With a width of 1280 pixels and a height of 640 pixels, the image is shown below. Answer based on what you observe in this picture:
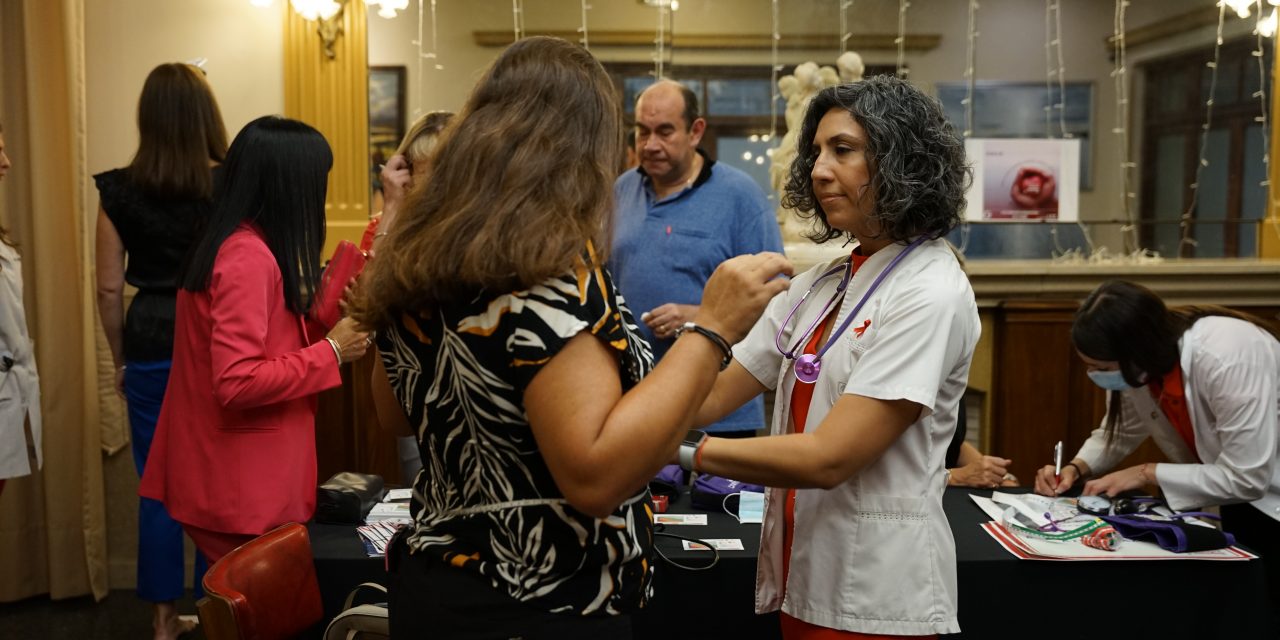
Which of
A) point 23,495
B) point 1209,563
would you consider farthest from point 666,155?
point 23,495

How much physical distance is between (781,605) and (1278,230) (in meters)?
4.77

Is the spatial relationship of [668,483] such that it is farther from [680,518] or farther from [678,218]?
[678,218]

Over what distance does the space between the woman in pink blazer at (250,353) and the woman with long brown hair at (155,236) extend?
A: 0.79 m

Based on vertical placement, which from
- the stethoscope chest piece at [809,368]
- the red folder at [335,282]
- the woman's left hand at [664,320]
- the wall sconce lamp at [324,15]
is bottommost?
the woman's left hand at [664,320]

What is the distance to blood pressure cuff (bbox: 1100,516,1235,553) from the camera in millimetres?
2078

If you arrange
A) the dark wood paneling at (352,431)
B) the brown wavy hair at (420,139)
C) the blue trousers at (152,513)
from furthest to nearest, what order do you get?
the dark wood paneling at (352,431) < the blue trousers at (152,513) < the brown wavy hair at (420,139)

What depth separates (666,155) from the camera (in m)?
3.24

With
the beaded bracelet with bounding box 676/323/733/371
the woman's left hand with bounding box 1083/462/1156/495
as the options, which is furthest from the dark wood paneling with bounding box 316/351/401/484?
the beaded bracelet with bounding box 676/323/733/371

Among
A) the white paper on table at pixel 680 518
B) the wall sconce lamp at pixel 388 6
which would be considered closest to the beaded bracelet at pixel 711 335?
the white paper on table at pixel 680 518

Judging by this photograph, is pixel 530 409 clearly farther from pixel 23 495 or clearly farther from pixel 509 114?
pixel 23 495

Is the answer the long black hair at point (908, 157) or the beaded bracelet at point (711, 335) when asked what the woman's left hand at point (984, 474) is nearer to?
the long black hair at point (908, 157)

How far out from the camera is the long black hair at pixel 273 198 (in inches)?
84.7

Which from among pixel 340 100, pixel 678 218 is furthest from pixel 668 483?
pixel 340 100

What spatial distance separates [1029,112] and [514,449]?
5.71m
